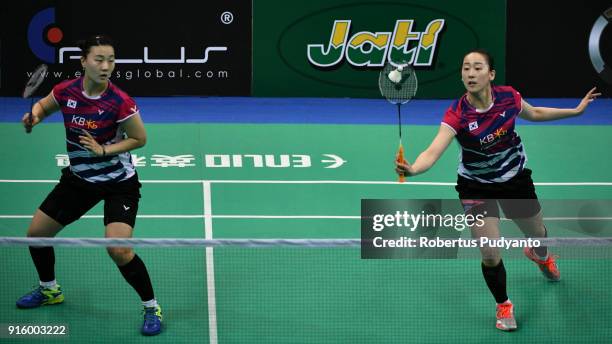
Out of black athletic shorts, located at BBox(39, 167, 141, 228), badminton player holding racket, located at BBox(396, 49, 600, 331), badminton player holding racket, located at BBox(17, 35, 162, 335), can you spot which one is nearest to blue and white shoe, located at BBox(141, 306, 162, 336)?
badminton player holding racket, located at BBox(17, 35, 162, 335)

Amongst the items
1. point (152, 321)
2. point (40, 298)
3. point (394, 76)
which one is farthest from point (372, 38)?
point (152, 321)

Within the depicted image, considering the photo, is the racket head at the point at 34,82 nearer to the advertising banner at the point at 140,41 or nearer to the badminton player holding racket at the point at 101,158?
the badminton player holding racket at the point at 101,158

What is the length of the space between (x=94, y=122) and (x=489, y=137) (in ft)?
8.84

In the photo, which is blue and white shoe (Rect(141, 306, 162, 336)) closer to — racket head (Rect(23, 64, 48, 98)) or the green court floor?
the green court floor

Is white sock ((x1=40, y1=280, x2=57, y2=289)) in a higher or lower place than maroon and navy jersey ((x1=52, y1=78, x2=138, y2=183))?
lower

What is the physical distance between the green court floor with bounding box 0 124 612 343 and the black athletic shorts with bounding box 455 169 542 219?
2.29 ft

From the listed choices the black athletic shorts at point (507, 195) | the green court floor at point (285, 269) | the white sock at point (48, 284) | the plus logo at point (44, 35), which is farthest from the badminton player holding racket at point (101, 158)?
the plus logo at point (44, 35)

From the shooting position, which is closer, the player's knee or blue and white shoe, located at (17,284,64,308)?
the player's knee

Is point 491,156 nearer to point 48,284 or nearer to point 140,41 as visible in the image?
point 48,284

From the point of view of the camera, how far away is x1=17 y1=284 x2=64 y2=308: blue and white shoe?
22.4ft

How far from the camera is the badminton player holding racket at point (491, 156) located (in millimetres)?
6484

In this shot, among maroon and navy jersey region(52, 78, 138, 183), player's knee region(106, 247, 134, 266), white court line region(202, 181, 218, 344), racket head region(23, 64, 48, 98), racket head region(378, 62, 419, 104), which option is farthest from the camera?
racket head region(378, 62, 419, 104)

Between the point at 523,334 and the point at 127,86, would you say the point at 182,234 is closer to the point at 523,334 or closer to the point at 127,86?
the point at 523,334

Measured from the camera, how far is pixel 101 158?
6.54 metres
